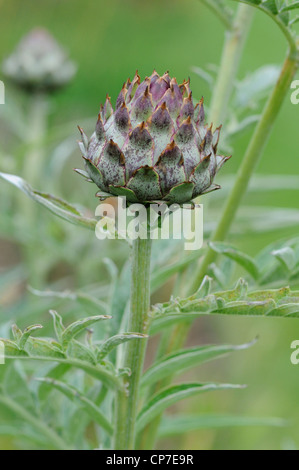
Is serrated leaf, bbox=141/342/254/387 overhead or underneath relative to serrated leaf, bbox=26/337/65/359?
overhead

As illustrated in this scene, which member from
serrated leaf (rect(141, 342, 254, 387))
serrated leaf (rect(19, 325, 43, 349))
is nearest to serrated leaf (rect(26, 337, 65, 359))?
serrated leaf (rect(19, 325, 43, 349))

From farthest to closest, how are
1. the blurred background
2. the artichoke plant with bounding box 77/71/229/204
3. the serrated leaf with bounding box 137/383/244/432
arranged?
the blurred background, the serrated leaf with bounding box 137/383/244/432, the artichoke plant with bounding box 77/71/229/204

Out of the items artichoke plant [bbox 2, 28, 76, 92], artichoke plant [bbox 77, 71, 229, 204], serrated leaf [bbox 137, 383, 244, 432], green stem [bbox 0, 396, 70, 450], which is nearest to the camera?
artichoke plant [bbox 77, 71, 229, 204]

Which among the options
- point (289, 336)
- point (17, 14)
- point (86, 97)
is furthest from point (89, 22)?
point (289, 336)

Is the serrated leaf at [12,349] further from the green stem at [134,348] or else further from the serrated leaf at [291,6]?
the serrated leaf at [291,6]

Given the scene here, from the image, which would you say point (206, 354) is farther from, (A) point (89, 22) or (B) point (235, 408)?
(A) point (89, 22)

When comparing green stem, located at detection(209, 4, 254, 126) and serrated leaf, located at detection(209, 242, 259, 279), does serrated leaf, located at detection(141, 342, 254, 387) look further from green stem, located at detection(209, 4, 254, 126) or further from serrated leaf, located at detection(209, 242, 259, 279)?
green stem, located at detection(209, 4, 254, 126)

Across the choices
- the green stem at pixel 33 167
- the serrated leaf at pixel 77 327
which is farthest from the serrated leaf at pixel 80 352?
the green stem at pixel 33 167
